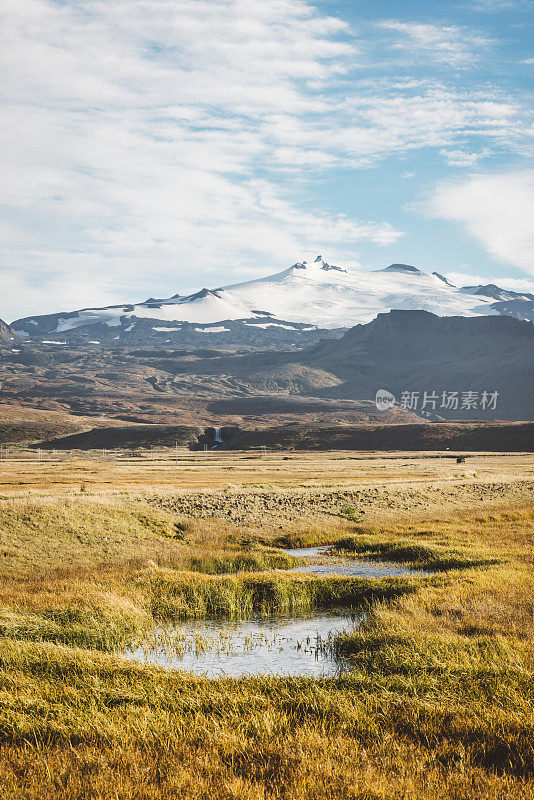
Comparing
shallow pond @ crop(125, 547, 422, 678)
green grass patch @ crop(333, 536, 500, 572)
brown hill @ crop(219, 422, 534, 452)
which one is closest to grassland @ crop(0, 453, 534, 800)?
green grass patch @ crop(333, 536, 500, 572)

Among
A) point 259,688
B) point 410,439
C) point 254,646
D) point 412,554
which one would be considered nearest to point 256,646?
point 254,646

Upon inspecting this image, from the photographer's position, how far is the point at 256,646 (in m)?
16.7

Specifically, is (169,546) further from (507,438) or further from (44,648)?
(507,438)

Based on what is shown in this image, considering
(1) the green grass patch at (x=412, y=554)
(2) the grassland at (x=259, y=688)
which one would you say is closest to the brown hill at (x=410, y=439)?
(1) the green grass patch at (x=412, y=554)

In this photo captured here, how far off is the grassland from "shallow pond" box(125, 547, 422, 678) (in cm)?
77

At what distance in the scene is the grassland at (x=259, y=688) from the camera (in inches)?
339

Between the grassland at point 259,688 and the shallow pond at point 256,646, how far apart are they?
775 mm

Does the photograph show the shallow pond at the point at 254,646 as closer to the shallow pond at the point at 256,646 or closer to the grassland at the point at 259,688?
the shallow pond at the point at 256,646

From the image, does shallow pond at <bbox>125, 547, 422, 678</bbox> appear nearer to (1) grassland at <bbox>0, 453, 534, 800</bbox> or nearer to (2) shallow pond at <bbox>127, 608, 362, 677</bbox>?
(2) shallow pond at <bbox>127, 608, 362, 677</bbox>

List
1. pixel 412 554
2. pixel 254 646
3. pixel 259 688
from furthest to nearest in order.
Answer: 1. pixel 412 554
2. pixel 254 646
3. pixel 259 688

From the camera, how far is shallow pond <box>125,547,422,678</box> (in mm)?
14750

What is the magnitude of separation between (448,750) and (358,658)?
17.6 feet

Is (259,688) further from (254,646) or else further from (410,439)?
(410,439)

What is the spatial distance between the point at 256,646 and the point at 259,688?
412cm
